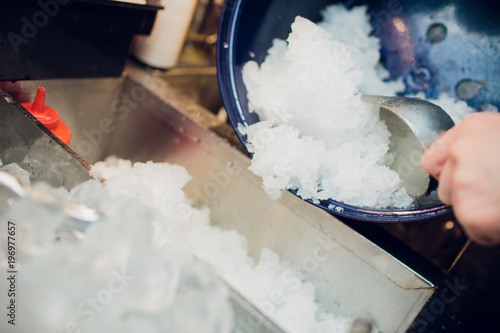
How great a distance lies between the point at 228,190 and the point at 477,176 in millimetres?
826

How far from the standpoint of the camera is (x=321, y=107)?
948mm

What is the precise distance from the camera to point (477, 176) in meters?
0.51

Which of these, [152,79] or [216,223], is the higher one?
[152,79]

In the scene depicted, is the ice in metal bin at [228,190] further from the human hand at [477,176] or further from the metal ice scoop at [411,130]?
the human hand at [477,176]

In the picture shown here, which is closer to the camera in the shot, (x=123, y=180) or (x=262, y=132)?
(x=123, y=180)

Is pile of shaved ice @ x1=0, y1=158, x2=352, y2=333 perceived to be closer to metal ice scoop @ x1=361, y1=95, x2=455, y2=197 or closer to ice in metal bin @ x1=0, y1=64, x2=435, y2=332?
ice in metal bin @ x1=0, y1=64, x2=435, y2=332

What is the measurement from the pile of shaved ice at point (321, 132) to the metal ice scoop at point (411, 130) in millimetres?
36

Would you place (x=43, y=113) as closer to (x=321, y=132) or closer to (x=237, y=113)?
(x=237, y=113)

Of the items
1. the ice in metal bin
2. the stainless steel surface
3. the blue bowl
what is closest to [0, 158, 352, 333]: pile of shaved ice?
the stainless steel surface

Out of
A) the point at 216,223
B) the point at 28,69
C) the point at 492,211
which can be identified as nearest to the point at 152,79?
the point at 28,69

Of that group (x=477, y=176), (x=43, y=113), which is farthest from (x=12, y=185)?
(x=477, y=176)

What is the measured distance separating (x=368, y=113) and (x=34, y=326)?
3.07ft

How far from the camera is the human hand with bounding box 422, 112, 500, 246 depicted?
0.49 m

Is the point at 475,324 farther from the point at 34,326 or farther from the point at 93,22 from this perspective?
the point at 93,22
